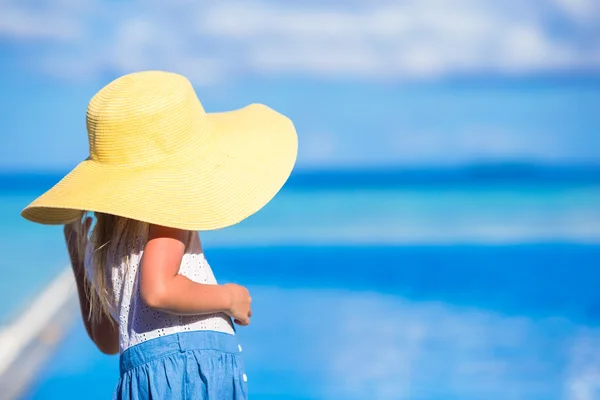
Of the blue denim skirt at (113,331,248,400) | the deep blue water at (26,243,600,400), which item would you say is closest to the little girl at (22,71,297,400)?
the blue denim skirt at (113,331,248,400)

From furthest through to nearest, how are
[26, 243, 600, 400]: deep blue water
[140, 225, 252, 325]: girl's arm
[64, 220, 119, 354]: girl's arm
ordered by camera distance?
[26, 243, 600, 400]: deep blue water < [64, 220, 119, 354]: girl's arm < [140, 225, 252, 325]: girl's arm

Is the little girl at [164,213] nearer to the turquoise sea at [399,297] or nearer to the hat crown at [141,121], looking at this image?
the hat crown at [141,121]

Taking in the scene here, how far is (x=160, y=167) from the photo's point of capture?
64.4 inches

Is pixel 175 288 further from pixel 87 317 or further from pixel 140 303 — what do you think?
pixel 87 317

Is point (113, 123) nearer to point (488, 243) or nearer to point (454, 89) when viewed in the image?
point (488, 243)

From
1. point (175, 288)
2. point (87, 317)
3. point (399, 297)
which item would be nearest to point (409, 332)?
point (399, 297)

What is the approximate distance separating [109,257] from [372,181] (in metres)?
11.1

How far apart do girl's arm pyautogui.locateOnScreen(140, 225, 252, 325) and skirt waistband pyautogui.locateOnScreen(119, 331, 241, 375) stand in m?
0.06

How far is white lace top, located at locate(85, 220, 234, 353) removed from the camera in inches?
63.6

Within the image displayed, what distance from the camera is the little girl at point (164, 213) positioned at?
1.56 metres

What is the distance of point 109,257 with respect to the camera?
1664 mm

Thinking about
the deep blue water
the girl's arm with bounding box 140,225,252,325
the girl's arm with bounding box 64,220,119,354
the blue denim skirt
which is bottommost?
the blue denim skirt

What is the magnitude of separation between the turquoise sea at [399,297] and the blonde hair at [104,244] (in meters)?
1.72

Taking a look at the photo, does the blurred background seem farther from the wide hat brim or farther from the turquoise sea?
the wide hat brim
